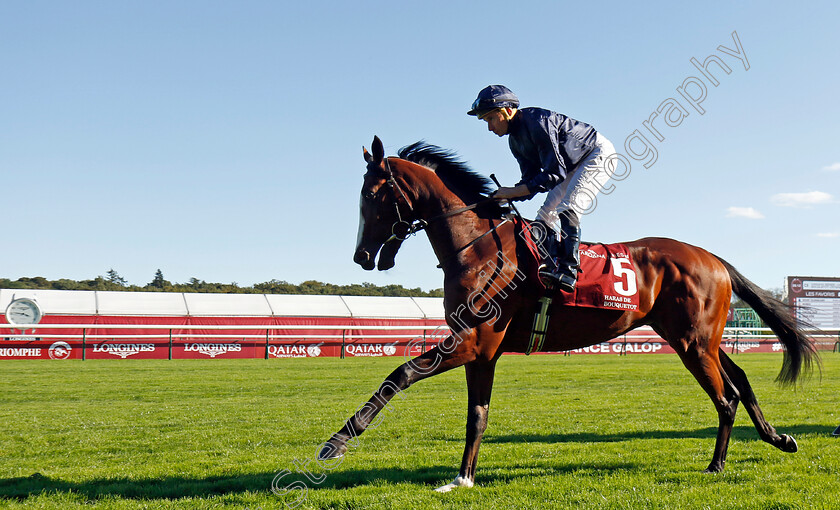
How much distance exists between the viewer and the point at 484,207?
16.0 feet

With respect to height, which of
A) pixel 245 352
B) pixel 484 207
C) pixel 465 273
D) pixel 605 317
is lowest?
pixel 245 352

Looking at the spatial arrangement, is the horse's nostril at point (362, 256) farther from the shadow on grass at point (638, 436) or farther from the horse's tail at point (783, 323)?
the horse's tail at point (783, 323)

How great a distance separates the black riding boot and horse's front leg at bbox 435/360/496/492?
2.41 ft

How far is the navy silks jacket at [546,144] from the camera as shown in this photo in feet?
15.3

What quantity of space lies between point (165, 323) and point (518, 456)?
2236 centimetres

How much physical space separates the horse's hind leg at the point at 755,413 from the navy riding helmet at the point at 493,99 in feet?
9.27

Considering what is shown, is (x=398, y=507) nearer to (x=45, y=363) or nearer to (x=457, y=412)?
(x=457, y=412)

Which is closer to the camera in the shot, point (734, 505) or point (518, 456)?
point (734, 505)

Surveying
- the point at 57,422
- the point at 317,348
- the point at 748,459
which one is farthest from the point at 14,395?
the point at 317,348

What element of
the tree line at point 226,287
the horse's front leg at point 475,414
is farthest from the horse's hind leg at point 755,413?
the tree line at point 226,287

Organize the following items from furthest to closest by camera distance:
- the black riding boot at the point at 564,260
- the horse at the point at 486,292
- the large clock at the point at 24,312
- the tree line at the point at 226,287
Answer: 1. the tree line at the point at 226,287
2. the large clock at the point at 24,312
3. the black riding boot at the point at 564,260
4. the horse at the point at 486,292

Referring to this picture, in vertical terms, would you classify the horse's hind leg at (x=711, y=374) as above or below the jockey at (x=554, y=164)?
below

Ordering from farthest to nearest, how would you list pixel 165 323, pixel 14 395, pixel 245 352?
pixel 165 323, pixel 245 352, pixel 14 395

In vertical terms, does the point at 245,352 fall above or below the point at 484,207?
below
